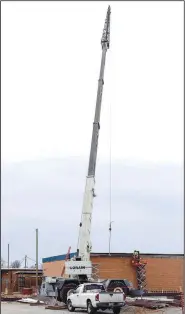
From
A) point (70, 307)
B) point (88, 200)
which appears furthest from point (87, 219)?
point (70, 307)

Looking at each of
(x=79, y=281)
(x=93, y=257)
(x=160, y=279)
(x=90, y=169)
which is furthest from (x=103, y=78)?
(x=160, y=279)

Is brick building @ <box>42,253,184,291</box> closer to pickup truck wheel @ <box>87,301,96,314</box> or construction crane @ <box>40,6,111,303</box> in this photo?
construction crane @ <box>40,6,111,303</box>

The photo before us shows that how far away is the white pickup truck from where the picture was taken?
22.4 meters

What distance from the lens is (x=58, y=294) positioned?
28.2 metres

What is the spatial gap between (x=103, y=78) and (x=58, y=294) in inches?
538

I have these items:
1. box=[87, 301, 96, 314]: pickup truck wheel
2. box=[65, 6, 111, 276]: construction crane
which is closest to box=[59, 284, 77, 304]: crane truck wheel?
box=[65, 6, 111, 276]: construction crane

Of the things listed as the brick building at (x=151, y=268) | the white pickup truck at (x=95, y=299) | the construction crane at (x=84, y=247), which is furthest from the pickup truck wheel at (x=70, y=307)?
the brick building at (x=151, y=268)

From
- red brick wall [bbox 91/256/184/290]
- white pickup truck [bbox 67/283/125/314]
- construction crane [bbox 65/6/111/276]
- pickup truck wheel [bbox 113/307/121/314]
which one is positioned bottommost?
red brick wall [bbox 91/256/184/290]

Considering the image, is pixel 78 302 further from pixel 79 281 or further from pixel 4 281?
pixel 4 281

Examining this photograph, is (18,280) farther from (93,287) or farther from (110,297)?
(110,297)

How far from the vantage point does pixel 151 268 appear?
4184 cm

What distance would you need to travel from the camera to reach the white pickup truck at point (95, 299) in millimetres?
22422

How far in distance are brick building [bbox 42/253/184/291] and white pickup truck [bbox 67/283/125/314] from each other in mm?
15008

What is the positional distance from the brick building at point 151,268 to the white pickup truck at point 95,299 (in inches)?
591
